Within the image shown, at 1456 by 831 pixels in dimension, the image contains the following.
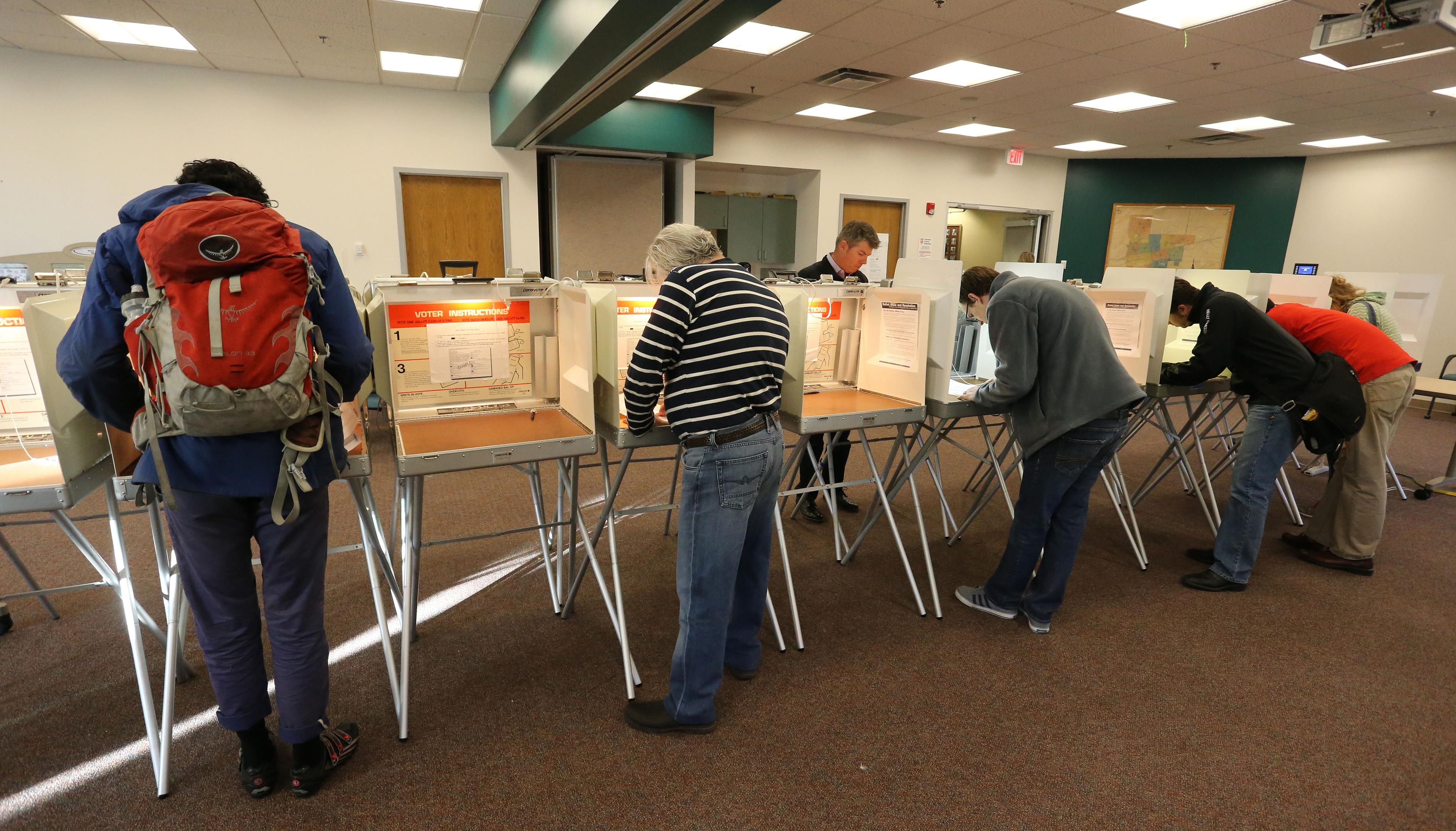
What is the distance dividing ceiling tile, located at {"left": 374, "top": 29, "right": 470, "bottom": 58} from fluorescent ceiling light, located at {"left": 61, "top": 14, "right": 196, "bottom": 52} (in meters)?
1.30

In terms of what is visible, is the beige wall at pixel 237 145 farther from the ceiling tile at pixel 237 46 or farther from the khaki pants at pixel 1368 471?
the khaki pants at pixel 1368 471

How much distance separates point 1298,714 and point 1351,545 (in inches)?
59.5

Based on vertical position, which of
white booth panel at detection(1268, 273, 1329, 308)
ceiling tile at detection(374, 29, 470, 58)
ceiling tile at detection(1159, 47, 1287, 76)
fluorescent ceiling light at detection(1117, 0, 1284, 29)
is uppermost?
fluorescent ceiling light at detection(1117, 0, 1284, 29)

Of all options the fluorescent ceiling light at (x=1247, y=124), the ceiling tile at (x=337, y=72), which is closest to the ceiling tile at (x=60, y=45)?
the ceiling tile at (x=337, y=72)

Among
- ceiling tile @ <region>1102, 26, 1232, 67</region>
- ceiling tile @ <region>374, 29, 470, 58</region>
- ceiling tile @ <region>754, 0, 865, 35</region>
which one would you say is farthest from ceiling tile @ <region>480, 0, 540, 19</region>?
ceiling tile @ <region>1102, 26, 1232, 67</region>

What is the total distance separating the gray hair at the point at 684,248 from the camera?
5.72 feet

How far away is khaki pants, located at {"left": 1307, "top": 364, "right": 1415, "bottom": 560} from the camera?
9.77ft

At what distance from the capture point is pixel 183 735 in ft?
6.27

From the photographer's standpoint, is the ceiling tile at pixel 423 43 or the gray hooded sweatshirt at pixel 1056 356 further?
the ceiling tile at pixel 423 43

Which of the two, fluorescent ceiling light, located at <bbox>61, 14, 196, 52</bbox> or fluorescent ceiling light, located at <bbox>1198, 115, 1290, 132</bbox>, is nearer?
fluorescent ceiling light, located at <bbox>61, 14, 196, 52</bbox>

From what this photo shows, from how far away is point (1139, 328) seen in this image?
3.18 metres

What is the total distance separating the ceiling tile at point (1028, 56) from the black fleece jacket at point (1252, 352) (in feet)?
8.96

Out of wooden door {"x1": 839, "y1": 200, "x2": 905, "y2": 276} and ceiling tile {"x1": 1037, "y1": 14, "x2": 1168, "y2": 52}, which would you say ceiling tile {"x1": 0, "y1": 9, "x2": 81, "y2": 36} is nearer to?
ceiling tile {"x1": 1037, "y1": 14, "x2": 1168, "y2": 52}

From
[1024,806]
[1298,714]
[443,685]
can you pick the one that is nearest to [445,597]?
[443,685]
